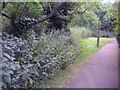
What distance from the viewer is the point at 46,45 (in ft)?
15.3

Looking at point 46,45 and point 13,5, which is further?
point 13,5

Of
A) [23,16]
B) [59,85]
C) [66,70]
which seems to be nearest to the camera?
[59,85]

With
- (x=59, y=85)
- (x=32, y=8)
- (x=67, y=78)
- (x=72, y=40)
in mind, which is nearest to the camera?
(x=59, y=85)

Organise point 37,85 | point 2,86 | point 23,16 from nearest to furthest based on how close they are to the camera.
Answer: point 2,86 < point 37,85 < point 23,16

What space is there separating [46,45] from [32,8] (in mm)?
3089

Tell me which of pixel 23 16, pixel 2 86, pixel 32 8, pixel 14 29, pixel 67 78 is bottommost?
pixel 67 78

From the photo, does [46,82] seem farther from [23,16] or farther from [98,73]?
[23,16]

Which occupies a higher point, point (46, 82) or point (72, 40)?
point (72, 40)

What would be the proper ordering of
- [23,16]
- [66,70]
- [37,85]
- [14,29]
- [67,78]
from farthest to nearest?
1. [23,16]
2. [14,29]
3. [66,70]
4. [67,78]
5. [37,85]

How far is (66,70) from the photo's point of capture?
5148 millimetres

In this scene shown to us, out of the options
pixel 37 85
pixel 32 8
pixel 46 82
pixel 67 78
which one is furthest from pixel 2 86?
pixel 32 8

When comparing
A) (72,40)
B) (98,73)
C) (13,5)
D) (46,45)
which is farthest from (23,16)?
(98,73)

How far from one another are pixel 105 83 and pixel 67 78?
1206 millimetres

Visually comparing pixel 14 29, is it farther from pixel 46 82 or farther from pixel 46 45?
pixel 46 82
